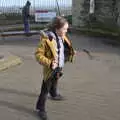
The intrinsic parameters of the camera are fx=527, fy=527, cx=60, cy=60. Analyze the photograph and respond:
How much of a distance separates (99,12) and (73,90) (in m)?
16.4

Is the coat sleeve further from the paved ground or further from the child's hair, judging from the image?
the paved ground

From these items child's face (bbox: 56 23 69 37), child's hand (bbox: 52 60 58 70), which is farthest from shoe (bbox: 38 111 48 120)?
child's face (bbox: 56 23 69 37)

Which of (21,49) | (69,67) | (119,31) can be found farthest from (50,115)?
(119,31)

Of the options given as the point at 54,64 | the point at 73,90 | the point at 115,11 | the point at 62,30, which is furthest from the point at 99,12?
the point at 54,64

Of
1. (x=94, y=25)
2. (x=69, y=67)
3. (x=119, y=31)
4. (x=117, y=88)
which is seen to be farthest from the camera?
(x=94, y=25)

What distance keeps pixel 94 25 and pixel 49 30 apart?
17.5 m

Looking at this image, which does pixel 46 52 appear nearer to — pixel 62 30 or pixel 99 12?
pixel 62 30

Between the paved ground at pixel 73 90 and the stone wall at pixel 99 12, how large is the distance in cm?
877

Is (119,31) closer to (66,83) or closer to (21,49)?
(21,49)

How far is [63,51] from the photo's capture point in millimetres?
7945

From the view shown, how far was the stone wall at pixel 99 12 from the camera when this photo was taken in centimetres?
2416

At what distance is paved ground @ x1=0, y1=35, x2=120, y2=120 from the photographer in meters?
8.05

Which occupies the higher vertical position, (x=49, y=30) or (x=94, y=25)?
(x=49, y=30)

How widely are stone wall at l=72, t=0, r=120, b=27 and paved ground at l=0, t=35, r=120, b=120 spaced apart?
877cm
